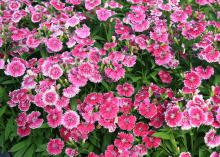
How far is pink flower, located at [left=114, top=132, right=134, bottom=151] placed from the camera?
3.13m

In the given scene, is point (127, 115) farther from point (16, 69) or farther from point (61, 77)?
point (16, 69)

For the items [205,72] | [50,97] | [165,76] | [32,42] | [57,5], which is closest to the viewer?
[50,97]

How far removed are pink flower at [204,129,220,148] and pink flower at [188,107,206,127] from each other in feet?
0.34

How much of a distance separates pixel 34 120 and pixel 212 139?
133cm

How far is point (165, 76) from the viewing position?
3615mm

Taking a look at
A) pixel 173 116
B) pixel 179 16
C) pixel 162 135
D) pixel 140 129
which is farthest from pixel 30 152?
pixel 179 16

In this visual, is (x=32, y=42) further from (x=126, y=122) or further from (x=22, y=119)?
(x=126, y=122)

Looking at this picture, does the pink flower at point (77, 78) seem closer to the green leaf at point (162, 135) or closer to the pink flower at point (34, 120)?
the pink flower at point (34, 120)

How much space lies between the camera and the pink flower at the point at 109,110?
126 inches

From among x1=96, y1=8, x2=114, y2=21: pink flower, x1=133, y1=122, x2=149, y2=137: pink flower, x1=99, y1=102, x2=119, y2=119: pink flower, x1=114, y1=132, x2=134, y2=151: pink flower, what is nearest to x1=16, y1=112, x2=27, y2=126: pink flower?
x1=99, y1=102, x2=119, y2=119: pink flower

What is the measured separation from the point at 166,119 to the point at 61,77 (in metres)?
0.92

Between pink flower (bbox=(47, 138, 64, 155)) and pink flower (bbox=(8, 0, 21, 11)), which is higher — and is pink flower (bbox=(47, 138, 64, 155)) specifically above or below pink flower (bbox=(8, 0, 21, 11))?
below

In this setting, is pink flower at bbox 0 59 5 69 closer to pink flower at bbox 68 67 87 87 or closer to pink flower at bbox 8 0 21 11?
pink flower at bbox 68 67 87 87

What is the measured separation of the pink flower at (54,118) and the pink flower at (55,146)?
134mm
